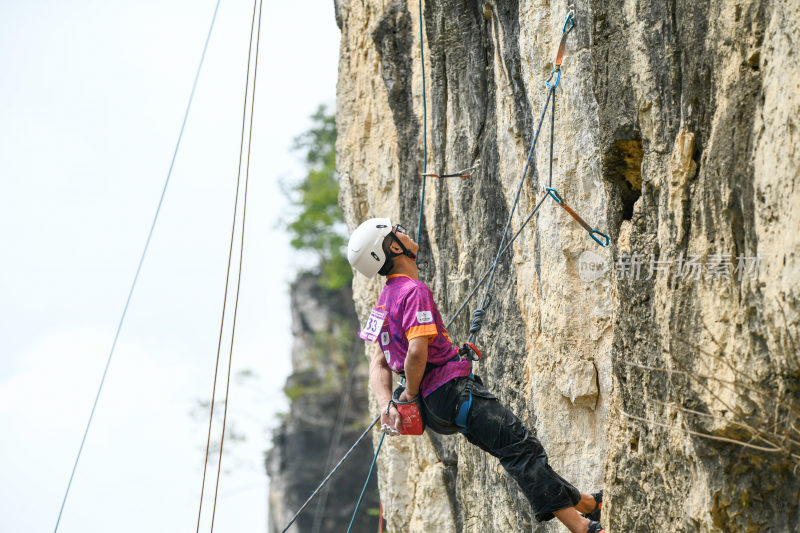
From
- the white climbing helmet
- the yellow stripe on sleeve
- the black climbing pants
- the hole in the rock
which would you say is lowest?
the black climbing pants

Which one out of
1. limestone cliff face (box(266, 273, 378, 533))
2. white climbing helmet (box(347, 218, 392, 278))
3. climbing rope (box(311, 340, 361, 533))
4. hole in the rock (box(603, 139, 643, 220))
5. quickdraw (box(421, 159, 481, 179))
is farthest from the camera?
limestone cliff face (box(266, 273, 378, 533))

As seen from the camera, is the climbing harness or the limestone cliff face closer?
the climbing harness

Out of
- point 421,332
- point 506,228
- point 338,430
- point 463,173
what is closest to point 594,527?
point 421,332

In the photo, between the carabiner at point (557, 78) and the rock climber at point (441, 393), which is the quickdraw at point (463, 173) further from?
the rock climber at point (441, 393)

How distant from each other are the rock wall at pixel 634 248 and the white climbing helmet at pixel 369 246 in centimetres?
116

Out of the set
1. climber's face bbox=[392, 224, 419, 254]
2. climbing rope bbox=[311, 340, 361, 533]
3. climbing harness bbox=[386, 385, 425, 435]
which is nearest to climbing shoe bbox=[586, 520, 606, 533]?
climbing harness bbox=[386, 385, 425, 435]

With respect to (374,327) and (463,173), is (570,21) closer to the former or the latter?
(463,173)

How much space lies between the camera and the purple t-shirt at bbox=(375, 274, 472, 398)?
440 cm

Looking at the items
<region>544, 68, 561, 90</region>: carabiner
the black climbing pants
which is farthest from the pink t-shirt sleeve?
<region>544, 68, 561, 90</region>: carabiner

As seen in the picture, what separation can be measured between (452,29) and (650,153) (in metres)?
3.42

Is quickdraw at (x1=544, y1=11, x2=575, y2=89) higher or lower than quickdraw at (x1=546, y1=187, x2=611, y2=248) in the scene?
higher

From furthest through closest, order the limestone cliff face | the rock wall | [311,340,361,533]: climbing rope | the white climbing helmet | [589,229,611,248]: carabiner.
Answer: the limestone cliff face < [311,340,361,533]: climbing rope < [589,229,611,248]: carabiner < the white climbing helmet < the rock wall

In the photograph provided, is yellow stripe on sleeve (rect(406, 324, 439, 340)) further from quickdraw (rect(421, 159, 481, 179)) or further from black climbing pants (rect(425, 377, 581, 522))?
quickdraw (rect(421, 159, 481, 179))

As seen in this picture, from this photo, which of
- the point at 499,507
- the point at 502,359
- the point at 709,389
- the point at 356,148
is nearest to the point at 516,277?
the point at 502,359
